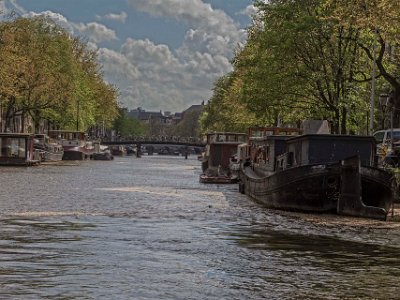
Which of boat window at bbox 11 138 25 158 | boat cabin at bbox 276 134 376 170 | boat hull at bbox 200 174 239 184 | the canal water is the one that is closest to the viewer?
the canal water

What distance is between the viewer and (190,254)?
1636 cm

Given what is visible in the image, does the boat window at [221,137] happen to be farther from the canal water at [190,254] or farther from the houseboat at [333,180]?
the canal water at [190,254]

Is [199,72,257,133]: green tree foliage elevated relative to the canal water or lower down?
elevated

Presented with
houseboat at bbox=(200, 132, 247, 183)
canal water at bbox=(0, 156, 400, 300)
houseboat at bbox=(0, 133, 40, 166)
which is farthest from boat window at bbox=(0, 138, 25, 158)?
canal water at bbox=(0, 156, 400, 300)

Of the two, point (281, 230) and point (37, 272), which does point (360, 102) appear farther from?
point (37, 272)

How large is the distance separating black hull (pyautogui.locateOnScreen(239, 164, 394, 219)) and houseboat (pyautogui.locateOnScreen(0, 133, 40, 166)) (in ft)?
153

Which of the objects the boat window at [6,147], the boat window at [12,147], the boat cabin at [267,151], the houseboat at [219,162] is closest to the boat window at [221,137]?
the houseboat at [219,162]

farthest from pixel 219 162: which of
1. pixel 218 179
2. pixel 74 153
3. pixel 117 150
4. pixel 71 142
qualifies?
pixel 117 150

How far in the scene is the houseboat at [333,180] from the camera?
26656mm

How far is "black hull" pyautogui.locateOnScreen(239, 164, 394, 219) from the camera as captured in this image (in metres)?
26.8

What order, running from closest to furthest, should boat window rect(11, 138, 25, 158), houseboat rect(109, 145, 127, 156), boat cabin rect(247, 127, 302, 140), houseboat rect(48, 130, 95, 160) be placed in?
1. boat cabin rect(247, 127, 302, 140)
2. boat window rect(11, 138, 25, 158)
3. houseboat rect(48, 130, 95, 160)
4. houseboat rect(109, 145, 127, 156)

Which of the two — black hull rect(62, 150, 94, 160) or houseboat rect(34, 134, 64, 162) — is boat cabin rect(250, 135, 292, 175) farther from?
black hull rect(62, 150, 94, 160)

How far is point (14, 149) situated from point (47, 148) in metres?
15.7

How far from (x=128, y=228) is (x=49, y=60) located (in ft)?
204
